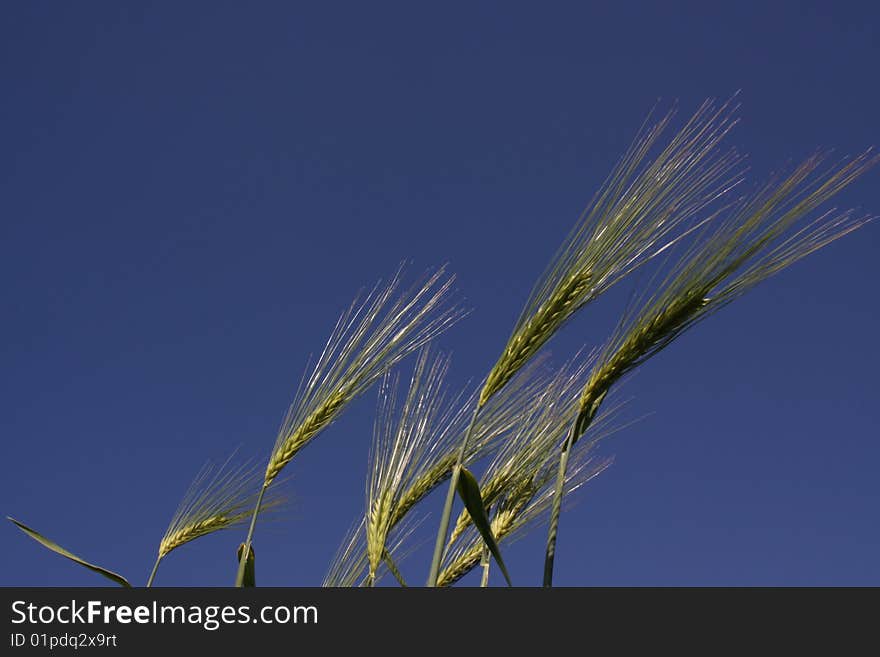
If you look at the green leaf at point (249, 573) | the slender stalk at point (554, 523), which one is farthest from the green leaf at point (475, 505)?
the green leaf at point (249, 573)

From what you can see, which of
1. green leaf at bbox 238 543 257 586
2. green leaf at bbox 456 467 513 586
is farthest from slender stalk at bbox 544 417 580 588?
green leaf at bbox 238 543 257 586

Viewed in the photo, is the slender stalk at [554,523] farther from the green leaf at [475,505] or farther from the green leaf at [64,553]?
the green leaf at [64,553]

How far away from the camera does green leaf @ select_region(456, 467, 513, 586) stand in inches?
70.1

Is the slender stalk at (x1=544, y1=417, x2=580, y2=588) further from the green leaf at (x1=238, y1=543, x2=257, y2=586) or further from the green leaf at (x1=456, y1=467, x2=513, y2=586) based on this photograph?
the green leaf at (x1=238, y1=543, x2=257, y2=586)

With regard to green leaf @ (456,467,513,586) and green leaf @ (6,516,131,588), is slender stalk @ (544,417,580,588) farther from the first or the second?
green leaf @ (6,516,131,588)

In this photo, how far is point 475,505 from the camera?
1.79 metres

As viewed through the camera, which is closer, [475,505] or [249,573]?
[475,505]

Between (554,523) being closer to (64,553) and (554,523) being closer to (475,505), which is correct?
(475,505)

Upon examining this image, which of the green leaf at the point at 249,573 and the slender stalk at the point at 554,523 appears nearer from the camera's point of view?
the slender stalk at the point at 554,523

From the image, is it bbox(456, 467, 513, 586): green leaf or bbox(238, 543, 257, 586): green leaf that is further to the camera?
bbox(238, 543, 257, 586): green leaf

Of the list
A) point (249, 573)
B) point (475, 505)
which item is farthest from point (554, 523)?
point (249, 573)

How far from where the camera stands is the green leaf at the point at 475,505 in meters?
1.78
